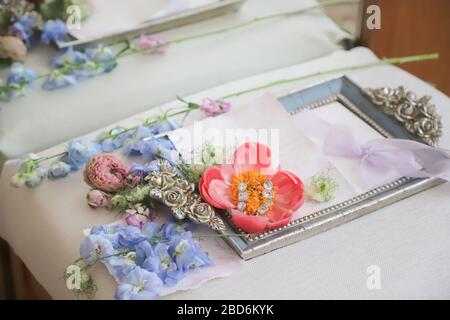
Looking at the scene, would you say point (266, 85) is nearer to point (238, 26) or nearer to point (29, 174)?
point (238, 26)

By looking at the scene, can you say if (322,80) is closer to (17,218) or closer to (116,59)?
(116,59)

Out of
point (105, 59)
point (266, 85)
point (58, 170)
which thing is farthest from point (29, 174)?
point (266, 85)

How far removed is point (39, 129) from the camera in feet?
3.67

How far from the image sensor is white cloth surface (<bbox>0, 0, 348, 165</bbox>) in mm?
1126

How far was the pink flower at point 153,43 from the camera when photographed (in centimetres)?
123

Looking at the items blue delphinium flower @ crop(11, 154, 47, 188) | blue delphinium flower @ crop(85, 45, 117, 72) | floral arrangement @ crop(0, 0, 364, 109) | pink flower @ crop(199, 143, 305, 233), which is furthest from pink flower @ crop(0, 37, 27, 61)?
pink flower @ crop(199, 143, 305, 233)

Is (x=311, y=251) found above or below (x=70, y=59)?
below

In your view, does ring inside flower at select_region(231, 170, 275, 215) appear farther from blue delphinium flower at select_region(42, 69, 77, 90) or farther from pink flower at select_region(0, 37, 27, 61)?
pink flower at select_region(0, 37, 27, 61)

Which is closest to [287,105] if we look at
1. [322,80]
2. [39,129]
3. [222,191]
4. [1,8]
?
[322,80]

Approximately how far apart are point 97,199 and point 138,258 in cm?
12

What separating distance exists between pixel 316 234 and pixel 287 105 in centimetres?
25

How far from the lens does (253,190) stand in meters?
0.93

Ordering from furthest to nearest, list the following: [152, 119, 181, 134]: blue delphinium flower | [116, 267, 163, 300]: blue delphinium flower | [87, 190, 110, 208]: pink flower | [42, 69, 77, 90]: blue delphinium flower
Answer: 1. [42, 69, 77, 90]: blue delphinium flower
2. [152, 119, 181, 134]: blue delphinium flower
3. [87, 190, 110, 208]: pink flower
4. [116, 267, 163, 300]: blue delphinium flower

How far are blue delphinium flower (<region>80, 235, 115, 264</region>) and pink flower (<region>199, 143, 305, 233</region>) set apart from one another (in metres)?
0.14
